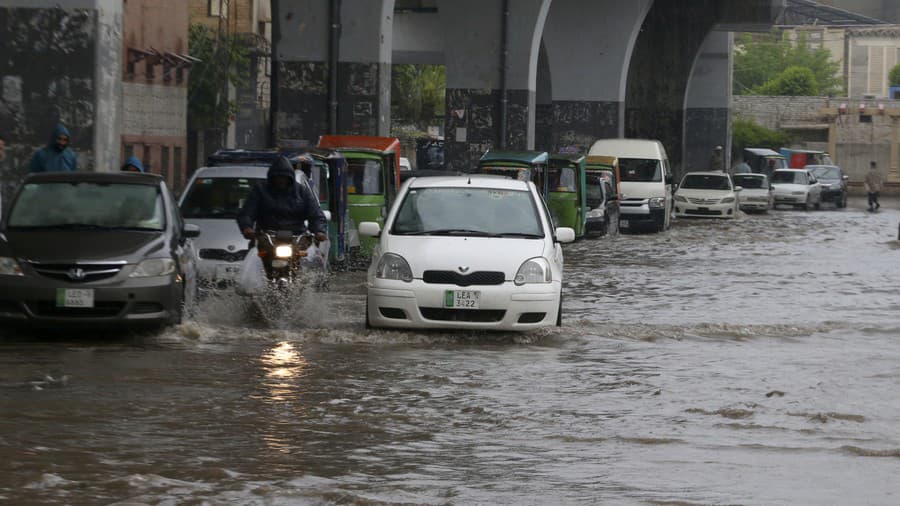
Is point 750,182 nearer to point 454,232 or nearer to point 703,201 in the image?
point 703,201

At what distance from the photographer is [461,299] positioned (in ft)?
47.6

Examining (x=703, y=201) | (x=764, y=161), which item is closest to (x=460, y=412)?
(x=703, y=201)

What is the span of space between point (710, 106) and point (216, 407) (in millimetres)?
62520

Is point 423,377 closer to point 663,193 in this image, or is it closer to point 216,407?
point 216,407

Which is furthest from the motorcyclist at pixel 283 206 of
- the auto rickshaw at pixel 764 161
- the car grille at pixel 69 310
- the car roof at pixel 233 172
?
the auto rickshaw at pixel 764 161

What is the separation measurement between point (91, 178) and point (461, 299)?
137 inches

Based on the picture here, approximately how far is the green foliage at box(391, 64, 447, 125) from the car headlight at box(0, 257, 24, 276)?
262 feet

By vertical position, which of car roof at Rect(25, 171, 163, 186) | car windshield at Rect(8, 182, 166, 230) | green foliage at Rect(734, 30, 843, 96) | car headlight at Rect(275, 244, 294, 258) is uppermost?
green foliage at Rect(734, 30, 843, 96)

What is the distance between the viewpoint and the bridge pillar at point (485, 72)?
133ft

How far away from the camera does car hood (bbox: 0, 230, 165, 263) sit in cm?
1384

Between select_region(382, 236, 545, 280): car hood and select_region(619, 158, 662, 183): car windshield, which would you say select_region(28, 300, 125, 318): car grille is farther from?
select_region(619, 158, 662, 183): car windshield

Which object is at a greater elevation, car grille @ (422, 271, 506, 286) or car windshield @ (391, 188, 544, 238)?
car windshield @ (391, 188, 544, 238)

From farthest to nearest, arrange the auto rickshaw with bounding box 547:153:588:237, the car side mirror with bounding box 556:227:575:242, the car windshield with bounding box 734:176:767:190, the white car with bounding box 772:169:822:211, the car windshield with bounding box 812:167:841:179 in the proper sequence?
1. the car windshield with bounding box 812:167:841:179
2. the white car with bounding box 772:169:822:211
3. the car windshield with bounding box 734:176:767:190
4. the auto rickshaw with bounding box 547:153:588:237
5. the car side mirror with bounding box 556:227:575:242

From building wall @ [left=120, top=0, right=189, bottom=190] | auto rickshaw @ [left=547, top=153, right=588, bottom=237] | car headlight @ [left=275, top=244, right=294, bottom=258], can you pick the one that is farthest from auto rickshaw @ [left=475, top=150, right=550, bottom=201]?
car headlight @ [left=275, top=244, right=294, bottom=258]
